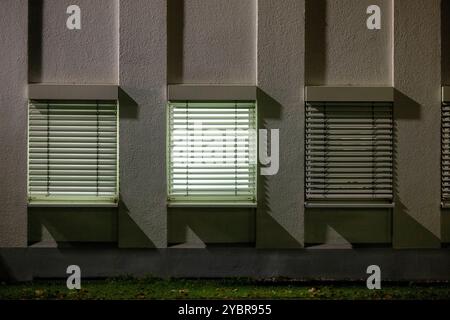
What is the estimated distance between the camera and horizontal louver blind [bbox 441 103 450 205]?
1442 centimetres

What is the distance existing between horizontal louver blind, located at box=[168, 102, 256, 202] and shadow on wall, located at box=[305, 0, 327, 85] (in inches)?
50.8

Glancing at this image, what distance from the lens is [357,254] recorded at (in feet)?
47.0

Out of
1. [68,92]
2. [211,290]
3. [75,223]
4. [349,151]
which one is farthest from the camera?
[349,151]

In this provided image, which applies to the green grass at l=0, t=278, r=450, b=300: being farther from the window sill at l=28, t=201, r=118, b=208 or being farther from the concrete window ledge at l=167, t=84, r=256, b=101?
the concrete window ledge at l=167, t=84, r=256, b=101

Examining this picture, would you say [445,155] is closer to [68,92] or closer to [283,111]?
[283,111]

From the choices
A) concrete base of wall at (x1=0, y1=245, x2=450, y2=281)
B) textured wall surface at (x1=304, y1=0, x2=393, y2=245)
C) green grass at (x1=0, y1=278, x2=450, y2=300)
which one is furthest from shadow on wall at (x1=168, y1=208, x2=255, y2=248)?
textured wall surface at (x1=304, y1=0, x2=393, y2=245)

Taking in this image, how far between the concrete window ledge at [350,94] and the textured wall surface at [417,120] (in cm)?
25

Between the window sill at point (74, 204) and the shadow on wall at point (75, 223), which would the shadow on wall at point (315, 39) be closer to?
the window sill at point (74, 204)

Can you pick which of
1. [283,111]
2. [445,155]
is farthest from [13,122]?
[445,155]

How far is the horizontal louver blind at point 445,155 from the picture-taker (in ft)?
47.3

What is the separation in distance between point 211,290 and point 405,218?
386cm

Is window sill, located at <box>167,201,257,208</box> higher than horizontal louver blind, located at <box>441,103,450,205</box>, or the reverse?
horizontal louver blind, located at <box>441,103,450,205</box>

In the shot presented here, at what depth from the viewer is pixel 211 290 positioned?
1368cm

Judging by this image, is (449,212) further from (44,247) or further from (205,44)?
(44,247)
